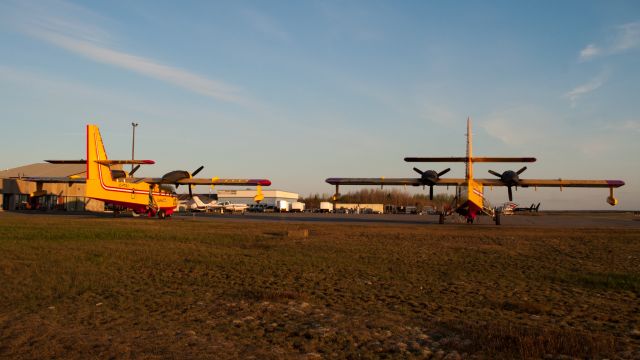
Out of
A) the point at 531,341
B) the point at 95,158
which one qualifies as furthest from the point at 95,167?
the point at 531,341

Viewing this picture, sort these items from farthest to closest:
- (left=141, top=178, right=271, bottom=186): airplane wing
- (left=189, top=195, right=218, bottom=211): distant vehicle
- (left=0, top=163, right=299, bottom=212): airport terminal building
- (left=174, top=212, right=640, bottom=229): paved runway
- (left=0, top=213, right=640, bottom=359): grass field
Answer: (left=189, top=195, right=218, bottom=211): distant vehicle, (left=0, top=163, right=299, bottom=212): airport terminal building, (left=141, top=178, right=271, bottom=186): airplane wing, (left=174, top=212, right=640, bottom=229): paved runway, (left=0, top=213, right=640, bottom=359): grass field

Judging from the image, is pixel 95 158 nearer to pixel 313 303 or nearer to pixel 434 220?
pixel 313 303

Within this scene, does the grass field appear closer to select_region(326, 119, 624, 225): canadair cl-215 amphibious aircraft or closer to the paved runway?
select_region(326, 119, 624, 225): canadair cl-215 amphibious aircraft

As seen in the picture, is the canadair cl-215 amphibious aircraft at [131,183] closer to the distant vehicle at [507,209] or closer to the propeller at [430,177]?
the propeller at [430,177]

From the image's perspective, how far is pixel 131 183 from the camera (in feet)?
128

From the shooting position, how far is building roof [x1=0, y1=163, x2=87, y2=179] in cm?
6856

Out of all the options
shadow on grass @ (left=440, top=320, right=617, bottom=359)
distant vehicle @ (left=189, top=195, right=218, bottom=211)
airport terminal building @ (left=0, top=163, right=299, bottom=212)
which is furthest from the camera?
distant vehicle @ (left=189, top=195, right=218, bottom=211)

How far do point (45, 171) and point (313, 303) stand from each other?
75478mm

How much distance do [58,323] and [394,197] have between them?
479 feet

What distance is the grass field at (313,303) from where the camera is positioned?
244 inches

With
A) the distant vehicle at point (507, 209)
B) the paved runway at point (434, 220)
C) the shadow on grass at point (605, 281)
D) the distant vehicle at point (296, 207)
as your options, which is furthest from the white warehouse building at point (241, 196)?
the shadow on grass at point (605, 281)

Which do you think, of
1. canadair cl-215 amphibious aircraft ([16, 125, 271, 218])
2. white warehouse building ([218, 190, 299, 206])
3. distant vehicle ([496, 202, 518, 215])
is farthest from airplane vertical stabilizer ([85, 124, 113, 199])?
white warehouse building ([218, 190, 299, 206])

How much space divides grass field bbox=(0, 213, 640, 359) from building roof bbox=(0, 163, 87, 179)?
56.3m

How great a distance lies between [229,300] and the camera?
926 cm
